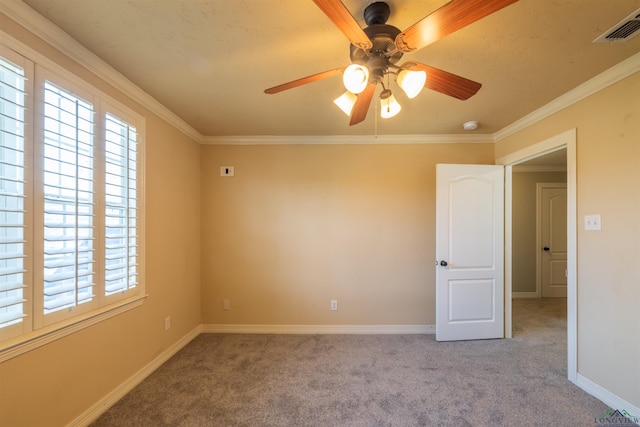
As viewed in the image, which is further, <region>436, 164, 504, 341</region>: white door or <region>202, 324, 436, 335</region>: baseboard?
<region>202, 324, 436, 335</region>: baseboard

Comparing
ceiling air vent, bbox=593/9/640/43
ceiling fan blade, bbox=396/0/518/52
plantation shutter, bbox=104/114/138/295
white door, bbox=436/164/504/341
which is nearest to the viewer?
ceiling fan blade, bbox=396/0/518/52

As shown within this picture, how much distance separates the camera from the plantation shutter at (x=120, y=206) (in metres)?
1.92

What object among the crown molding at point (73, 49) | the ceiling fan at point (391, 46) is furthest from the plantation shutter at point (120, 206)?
the ceiling fan at point (391, 46)

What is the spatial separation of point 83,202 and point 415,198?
3136 millimetres

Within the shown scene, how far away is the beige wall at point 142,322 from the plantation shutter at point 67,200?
0.84ft

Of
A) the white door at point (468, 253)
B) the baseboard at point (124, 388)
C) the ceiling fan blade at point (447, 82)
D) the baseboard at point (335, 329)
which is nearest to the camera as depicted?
the ceiling fan blade at point (447, 82)

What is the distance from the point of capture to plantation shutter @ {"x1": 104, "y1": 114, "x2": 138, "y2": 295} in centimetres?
192

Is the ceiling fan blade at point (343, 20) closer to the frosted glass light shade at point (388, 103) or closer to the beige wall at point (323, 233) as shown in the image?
the frosted glass light shade at point (388, 103)

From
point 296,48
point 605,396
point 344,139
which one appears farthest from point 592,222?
point 296,48

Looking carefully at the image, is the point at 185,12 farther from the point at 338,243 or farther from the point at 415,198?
the point at 415,198

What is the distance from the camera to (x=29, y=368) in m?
1.43

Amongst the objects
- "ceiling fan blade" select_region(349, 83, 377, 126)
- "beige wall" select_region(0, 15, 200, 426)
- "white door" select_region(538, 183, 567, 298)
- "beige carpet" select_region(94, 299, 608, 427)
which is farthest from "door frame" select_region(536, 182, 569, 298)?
"beige wall" select_region(0, 15, 200, 426)

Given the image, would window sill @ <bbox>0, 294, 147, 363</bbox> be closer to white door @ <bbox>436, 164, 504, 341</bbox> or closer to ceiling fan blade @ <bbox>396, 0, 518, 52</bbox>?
ceiling fan blade @ <bbox>396, 0, 518, 52</bbox>

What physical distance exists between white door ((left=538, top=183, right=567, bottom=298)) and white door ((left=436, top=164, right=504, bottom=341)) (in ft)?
8.53
